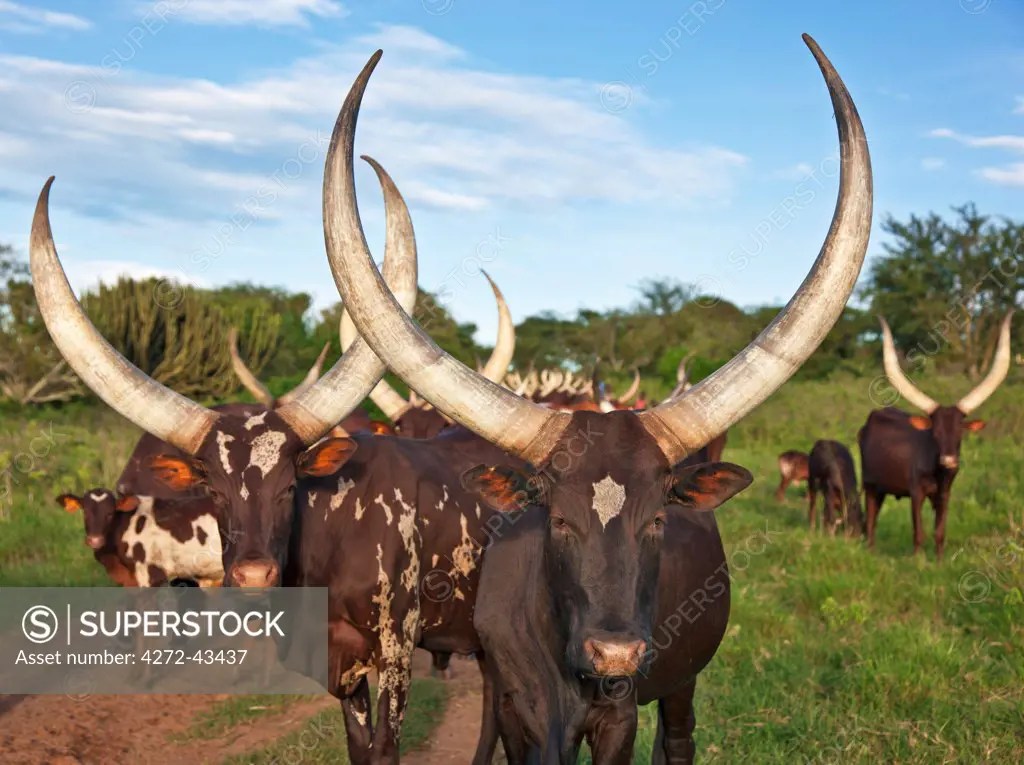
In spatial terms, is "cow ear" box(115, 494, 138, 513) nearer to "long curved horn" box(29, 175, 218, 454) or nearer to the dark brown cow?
the dark brown cow

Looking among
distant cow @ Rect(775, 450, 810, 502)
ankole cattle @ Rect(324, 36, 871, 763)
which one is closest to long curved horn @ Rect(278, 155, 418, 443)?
ankole cattle @ Rect(324, 36, 871, 763)

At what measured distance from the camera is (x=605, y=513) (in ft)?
10.2

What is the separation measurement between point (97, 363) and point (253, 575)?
3.58 ft

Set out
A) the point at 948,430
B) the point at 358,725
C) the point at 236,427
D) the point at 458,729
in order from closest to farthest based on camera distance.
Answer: the point at 236,427 → the point at 358,725 → the point at 458,729 → the point at 948,430

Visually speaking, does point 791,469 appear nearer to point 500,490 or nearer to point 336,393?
point 336,393

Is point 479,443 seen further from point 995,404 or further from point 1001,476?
point 995,404

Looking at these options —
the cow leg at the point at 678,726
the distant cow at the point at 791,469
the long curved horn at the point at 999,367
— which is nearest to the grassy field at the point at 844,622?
the cow leg at the point at 678,726

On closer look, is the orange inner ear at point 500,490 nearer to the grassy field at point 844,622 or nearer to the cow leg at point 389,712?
the cow leg at point 389,712

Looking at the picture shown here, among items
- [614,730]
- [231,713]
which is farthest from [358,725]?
[231,713]

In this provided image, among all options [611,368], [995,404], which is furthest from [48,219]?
[611,368]

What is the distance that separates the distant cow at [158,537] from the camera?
7.00 m

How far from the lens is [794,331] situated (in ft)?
11.0

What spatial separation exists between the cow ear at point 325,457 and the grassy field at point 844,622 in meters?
2.30

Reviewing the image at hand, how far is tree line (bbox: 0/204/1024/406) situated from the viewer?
21.9 meters
